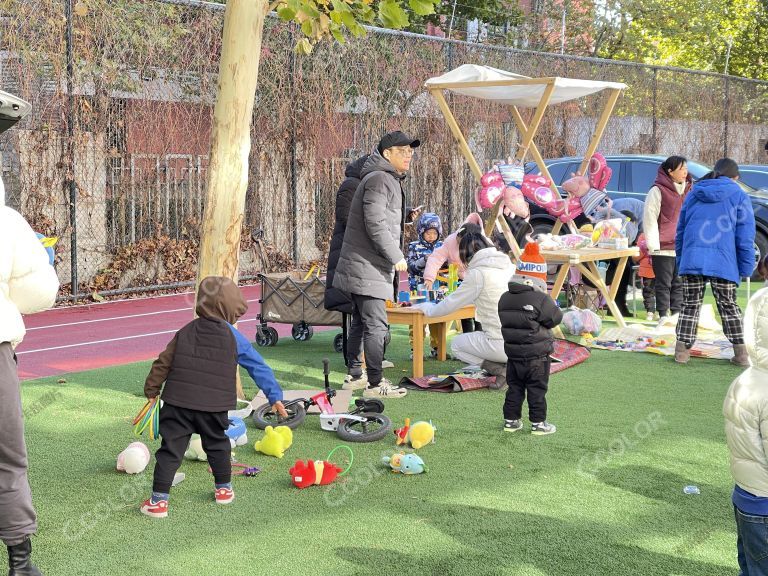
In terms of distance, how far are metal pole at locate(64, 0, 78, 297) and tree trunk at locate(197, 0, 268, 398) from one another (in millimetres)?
5767

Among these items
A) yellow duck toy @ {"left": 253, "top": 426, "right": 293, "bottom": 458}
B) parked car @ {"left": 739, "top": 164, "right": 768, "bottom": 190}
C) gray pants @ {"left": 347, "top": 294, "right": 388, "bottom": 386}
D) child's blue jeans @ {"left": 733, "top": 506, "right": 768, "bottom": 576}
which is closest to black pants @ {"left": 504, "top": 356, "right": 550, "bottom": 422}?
gray pants @ {"left": 347, "top": 294, "right": 388, "bottom": 386}

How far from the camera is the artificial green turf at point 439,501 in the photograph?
4.56 metres

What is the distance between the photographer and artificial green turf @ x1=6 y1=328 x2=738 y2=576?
456cm

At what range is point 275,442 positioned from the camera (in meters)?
6.27

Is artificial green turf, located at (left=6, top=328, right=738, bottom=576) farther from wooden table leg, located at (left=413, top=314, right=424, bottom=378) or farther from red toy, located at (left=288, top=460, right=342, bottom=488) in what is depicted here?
wooden table leg, located at (left=413, top=314, right=424, bottom=378)

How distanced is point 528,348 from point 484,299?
A: 1.39 meters

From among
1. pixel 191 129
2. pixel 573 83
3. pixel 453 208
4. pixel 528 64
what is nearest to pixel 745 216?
pixel 573 83

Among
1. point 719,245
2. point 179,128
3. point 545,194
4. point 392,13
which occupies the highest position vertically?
point 392,13

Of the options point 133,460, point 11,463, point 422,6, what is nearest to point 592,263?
point 422,6

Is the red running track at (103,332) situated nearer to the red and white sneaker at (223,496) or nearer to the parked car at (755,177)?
the red and white sneaker at (223,496)

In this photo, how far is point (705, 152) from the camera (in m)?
26.4

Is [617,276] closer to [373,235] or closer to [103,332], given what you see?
[373,235]

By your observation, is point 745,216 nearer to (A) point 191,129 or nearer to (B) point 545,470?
(B) point 545,470

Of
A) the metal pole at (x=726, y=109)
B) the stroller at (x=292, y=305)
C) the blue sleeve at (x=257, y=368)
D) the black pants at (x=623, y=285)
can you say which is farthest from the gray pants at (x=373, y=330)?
the metal pole at (x=726, y=109)
